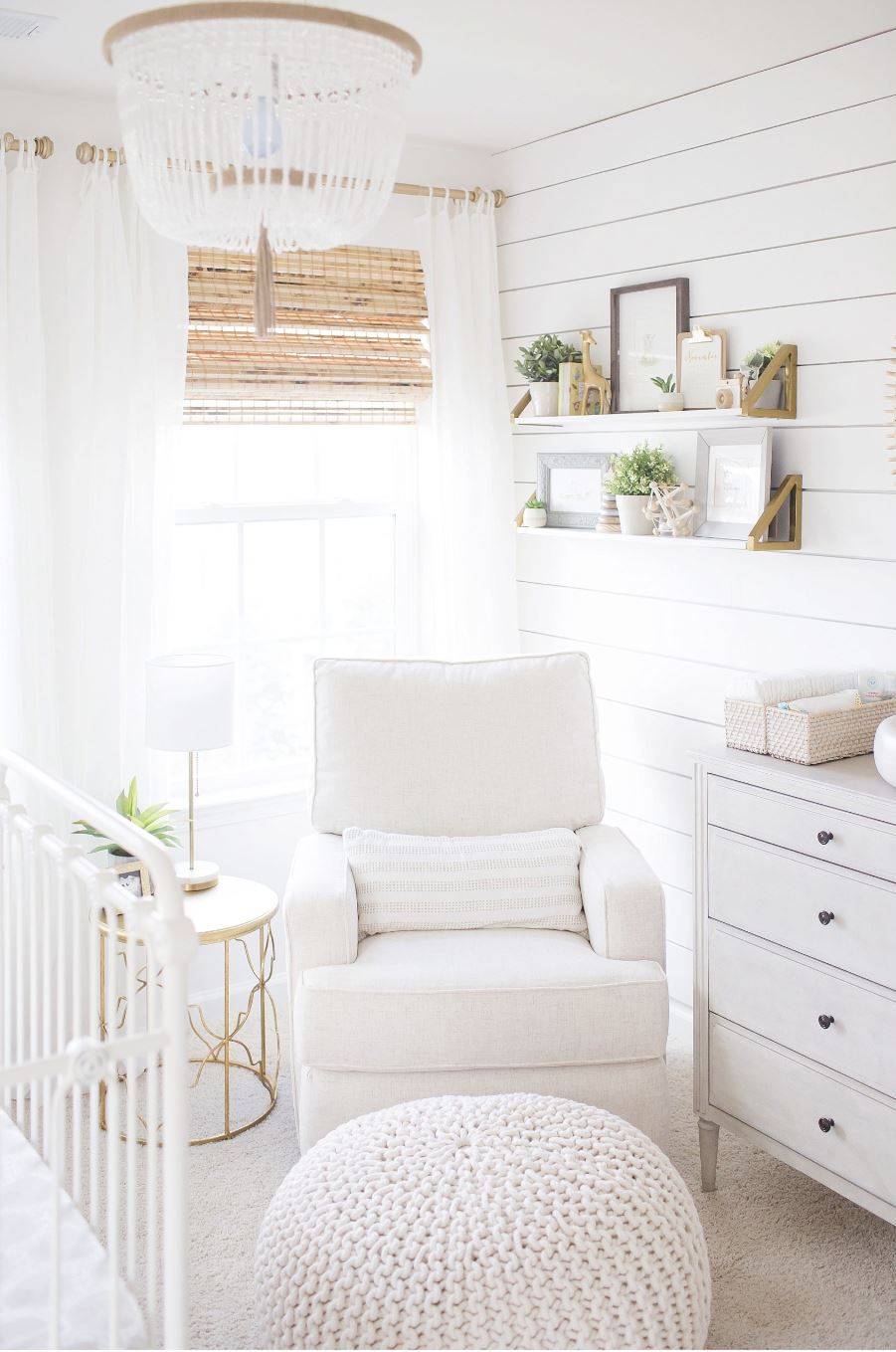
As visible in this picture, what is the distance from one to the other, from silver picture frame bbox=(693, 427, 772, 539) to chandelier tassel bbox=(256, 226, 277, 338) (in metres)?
1.50

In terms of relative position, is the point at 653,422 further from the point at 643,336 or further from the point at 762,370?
the point at 762,370

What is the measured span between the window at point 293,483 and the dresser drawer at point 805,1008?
1.39 metres

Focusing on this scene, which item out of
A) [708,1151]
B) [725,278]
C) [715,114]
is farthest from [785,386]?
[708,1151]

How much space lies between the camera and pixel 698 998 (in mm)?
2598

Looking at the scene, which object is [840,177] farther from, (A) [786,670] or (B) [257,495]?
(B) [257,495]

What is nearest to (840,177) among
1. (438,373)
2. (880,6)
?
(880,6)

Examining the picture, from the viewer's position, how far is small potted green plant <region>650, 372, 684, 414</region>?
3.04 meters

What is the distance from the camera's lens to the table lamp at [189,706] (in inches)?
113

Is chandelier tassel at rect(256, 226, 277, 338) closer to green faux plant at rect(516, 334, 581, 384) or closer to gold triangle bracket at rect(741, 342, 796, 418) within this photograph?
gold triangle bracket at rect(741, 342, 796, 418)

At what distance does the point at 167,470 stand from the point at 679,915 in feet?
5.81

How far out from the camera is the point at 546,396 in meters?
3.43

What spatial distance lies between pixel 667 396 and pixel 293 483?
114 centimetres

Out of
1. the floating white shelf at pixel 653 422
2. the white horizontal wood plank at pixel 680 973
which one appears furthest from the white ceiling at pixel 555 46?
the white horizontal wood plank at pixel 680 973

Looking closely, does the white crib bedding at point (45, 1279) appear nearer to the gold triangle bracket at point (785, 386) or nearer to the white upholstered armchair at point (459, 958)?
the white upholstered armchair at point (459, 958)
